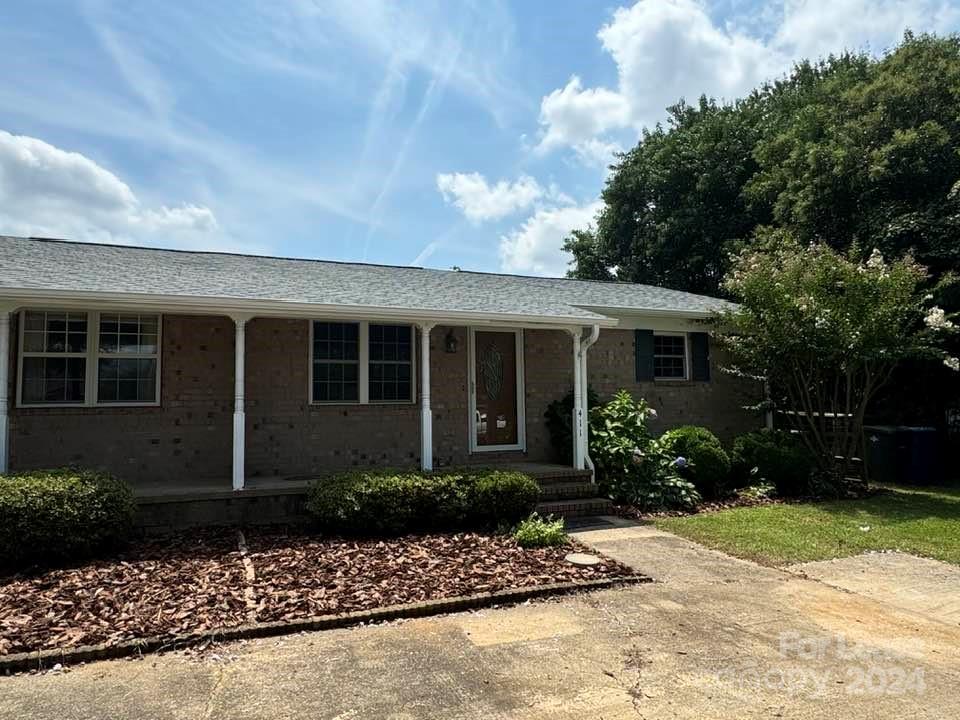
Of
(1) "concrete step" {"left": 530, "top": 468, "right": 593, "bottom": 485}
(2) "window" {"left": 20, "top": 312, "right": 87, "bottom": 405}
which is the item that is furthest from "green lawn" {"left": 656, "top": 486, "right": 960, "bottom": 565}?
(2) "window" {"left": 20, "top": 312, "right": 87, "bottom": 405}

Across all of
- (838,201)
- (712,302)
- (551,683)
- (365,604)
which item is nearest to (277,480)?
(365,604)

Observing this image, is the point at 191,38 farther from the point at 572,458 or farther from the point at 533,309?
the point at 572,458

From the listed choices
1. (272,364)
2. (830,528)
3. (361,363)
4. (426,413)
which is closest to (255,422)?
(272,364)

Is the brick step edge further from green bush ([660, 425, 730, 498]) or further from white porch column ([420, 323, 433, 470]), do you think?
green bush ([660, 425, 730, 498])

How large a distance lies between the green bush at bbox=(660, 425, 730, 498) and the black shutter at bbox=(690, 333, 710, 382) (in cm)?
216

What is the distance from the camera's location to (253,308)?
760 cm

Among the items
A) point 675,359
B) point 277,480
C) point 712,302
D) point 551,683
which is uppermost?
point 712,302

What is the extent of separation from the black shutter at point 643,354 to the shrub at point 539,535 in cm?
532

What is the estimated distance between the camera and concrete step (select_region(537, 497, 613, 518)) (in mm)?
8531

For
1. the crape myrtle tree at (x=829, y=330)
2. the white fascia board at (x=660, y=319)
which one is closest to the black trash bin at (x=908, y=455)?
the crape myrtle tree at (x=829, y=330)

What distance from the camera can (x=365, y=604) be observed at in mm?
5000

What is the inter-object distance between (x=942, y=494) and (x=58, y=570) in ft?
41.2

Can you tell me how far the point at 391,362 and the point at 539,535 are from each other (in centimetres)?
410

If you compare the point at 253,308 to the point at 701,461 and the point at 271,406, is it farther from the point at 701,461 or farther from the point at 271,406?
the point at 701,461
